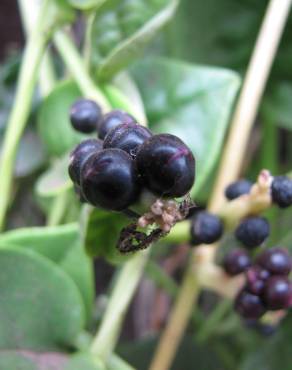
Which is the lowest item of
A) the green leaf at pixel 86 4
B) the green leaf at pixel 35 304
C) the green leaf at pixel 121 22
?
the green leaf at pixel 35 304

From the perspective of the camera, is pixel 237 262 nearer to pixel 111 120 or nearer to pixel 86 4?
pixel 111 120

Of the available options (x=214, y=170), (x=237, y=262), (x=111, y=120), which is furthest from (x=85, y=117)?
(x=214, y=170)

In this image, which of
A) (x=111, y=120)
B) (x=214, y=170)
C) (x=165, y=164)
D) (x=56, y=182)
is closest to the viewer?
(x=165, y=164)

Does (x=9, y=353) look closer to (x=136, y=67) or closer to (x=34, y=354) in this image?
(x=34, y=354)

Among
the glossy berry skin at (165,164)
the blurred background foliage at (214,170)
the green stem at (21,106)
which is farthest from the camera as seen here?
the blurred background foliage at (214,170)

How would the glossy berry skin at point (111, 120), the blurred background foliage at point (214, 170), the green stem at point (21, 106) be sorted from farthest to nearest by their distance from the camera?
1. the blurred background foliage at point (214, 170)
2. the green stem at point (21, 106)
3. the glossy berry skin at point (111, 120)

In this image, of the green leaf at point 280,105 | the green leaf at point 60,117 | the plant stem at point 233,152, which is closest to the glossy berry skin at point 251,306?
the plant stem at point 233,152

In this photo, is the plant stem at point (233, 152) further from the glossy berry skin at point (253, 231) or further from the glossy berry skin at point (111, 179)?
the glossy berry skin at point (111, 179)
